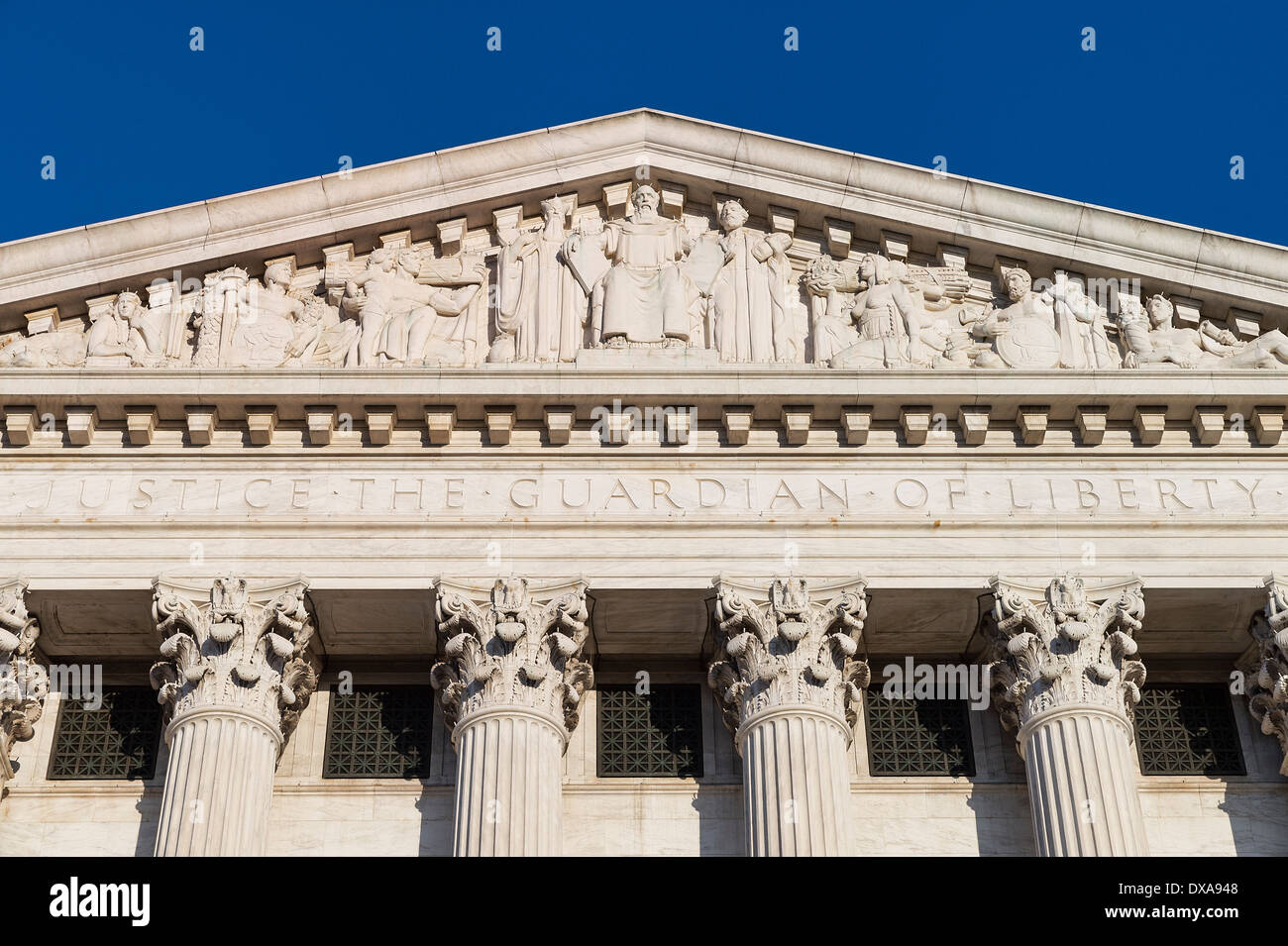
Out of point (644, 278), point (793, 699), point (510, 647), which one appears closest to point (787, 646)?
point (793, 699)

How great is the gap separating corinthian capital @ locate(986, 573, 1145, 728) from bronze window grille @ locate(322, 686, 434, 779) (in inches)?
302

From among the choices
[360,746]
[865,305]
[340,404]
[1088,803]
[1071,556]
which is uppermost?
[865,305]

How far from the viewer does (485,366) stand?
26125 millimetres

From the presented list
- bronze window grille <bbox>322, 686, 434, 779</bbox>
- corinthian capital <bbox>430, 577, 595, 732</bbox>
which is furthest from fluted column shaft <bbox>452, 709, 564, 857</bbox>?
A: bronze window grille <bbox>322, 686, 434, 779</bbox>

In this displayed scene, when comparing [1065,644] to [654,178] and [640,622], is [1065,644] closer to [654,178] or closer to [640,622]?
[640,622]

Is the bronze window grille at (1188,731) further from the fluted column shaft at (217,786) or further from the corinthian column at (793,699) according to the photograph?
the fluted column shaft at (217,786)

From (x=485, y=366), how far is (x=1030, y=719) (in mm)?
8419

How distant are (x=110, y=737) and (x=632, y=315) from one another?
914cm

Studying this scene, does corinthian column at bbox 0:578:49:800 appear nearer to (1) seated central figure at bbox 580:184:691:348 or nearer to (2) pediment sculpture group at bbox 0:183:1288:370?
(2) pediment sculpture group at bbox 0:183:1288:370

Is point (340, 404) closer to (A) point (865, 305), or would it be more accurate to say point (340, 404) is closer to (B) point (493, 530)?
(B) point (493, 530)

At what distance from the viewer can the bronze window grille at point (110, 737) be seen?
2603cm

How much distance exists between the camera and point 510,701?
24.2m

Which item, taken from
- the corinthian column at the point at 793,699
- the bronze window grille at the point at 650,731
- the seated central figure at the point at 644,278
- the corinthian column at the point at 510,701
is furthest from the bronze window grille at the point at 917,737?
the seated central figure at the point at 644,278

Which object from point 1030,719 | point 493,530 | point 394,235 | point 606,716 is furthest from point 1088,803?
point 394,235
